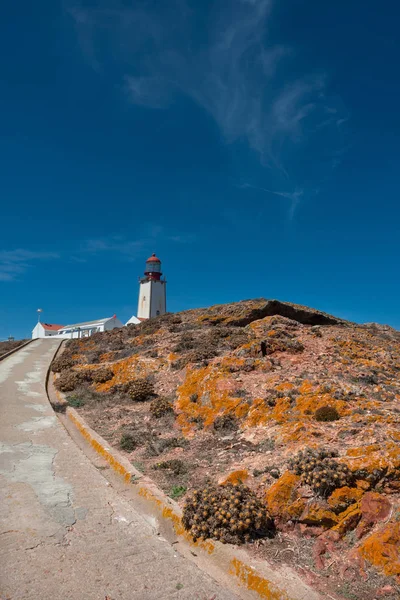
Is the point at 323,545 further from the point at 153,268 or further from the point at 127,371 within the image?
the point at 153,268

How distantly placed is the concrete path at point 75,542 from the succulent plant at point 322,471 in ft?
5.80

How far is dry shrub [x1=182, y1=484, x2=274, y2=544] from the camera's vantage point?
4727 mm

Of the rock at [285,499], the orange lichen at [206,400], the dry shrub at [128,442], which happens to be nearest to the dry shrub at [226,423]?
the orange lichen at [206,400]

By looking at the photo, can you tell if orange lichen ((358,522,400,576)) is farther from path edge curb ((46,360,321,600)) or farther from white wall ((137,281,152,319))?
white wall ((137,281,152,319))

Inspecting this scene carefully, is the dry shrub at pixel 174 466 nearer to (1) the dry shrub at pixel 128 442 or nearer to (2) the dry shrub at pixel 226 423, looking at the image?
(1) the dry shrub at pixel 128 442

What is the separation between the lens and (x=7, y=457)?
24.3 ft

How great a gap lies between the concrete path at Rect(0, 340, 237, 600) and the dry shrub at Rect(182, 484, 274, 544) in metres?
0.43

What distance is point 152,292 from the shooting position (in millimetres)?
59719

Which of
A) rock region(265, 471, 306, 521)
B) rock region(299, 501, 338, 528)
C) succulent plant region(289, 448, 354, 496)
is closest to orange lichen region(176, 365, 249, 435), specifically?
succulent plant region(289, 448, 354, 496)

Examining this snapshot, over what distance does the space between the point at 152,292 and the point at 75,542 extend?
55.5 m

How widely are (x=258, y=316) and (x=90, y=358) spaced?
842 centimetres

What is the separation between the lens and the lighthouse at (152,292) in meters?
59.6

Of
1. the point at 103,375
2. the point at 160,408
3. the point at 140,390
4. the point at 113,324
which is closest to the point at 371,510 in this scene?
the point at 160,408

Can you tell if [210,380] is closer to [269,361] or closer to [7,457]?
[269,361]
